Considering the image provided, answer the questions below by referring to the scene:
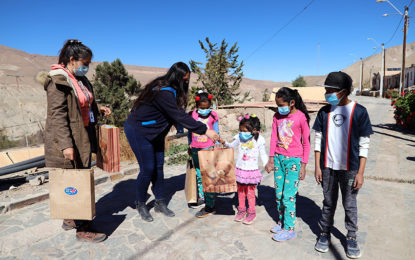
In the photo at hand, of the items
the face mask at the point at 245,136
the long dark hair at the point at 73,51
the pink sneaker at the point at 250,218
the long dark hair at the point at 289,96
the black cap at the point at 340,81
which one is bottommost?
the pink sneaker at the point at 250,218

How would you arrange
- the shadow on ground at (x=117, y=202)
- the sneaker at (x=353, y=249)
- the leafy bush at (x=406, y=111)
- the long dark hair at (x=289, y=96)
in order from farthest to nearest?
1. the leafy bush at (x=406, y=111)
2. the shadow on ground at (x=117, y=202)
3. the long dark hair at (x=289, y=96)
4. the sneaker at (x=353, y=249)

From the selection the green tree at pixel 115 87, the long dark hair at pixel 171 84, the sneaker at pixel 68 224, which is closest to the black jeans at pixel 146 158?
the long dark hair at pixel 171 84

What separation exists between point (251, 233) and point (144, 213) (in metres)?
1.45

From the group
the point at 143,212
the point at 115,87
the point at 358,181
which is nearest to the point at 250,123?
the point at 358,181

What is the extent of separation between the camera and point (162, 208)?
392 centimetres

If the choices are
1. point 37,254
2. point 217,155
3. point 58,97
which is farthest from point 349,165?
point 37,254

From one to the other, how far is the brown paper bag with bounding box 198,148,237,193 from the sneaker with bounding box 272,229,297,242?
28.1 inches

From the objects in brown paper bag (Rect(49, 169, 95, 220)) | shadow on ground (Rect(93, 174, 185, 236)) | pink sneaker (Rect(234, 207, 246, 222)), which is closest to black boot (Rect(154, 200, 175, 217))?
shadow on ground (Rect(93, 174, 185, 236))

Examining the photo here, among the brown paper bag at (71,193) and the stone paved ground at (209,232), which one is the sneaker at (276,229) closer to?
the stone paved ground at (209,232)

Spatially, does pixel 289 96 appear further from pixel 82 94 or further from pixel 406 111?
pixel 406 111

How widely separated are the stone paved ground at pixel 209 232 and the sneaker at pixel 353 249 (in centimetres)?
7

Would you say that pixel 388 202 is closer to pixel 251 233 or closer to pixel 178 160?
pixel 251 233

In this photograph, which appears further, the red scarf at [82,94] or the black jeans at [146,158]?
the black jeans at [146,158]

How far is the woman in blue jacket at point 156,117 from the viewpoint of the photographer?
132 inches
